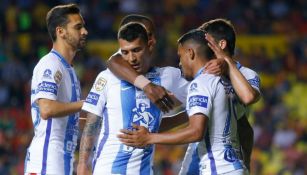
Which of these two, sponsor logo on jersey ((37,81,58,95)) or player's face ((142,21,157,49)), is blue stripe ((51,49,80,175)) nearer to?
sponsor logo on jersey ((37,81,58,95))

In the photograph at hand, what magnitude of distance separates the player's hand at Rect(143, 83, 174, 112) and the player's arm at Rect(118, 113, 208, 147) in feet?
0.99

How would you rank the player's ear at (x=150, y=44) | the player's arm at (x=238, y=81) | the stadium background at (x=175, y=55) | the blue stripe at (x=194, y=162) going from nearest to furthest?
1. the player's arm at (x=238, y=81)
2. the blue stripe at (x=194, y=162)
3. the player's ear at (x=150, y=44)
4. the stadium background at (x=175, y=55)

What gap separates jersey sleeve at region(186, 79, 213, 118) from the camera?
6.96 metres

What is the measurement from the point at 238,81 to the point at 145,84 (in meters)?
0.72

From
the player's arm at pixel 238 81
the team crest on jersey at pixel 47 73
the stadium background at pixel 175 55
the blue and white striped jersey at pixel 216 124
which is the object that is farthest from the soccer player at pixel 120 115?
the stadium background at pixel 175 55

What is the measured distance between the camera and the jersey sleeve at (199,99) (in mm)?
6961

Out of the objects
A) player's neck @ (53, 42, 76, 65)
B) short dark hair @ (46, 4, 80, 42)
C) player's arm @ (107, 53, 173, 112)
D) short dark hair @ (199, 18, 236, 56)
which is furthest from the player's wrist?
short dark hair @ (46, 4, 80, 42)

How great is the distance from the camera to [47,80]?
8.00 m

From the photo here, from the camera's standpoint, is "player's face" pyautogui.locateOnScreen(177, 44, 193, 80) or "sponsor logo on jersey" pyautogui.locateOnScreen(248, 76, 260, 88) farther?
"sponsor logo on jersey" pyautogui.locateOnScreen(248, 76, 260, 88)

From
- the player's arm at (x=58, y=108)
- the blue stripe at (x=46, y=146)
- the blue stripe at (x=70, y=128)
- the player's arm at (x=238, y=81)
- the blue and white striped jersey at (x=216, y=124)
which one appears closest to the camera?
the blue and white striped jersey at (x=216, y=124)

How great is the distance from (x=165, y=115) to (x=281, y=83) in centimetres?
1070

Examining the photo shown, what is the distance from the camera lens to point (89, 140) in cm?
750

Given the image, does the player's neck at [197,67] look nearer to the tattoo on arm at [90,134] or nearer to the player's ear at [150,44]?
the player's ear at [150,44]

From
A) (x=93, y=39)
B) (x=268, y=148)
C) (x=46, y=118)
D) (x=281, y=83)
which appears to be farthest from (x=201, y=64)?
(x=93, y=39)
